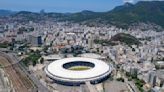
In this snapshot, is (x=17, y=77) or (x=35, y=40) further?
(x=35, y=40)

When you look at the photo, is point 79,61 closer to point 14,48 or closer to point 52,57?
point 52,57

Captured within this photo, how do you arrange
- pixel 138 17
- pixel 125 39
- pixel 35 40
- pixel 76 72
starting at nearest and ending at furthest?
pixel 76 72, pixel 35 40, pixel 125 39, pixel 138 17

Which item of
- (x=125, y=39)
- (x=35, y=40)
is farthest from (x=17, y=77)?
(x=125, y=39)

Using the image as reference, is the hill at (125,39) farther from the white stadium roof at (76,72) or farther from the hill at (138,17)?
the white stadium roof at (76,72)

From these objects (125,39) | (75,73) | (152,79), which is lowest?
(152,79)

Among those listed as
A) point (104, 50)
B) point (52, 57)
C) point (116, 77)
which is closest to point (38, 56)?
point (52, 57)

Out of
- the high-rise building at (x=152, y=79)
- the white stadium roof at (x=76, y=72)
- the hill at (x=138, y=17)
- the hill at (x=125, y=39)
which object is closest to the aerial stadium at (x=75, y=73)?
the white stadium roof at (x=76, y=72)

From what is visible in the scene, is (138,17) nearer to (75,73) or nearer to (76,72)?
(76,72)
